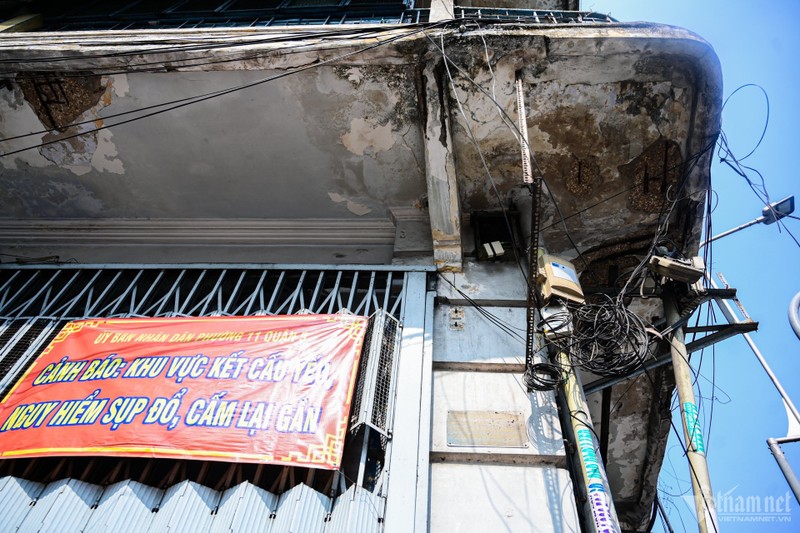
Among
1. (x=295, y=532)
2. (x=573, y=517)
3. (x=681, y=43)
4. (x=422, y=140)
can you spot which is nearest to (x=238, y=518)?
(x=295, y=532)

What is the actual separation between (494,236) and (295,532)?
10.5ft

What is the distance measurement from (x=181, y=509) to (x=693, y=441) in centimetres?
309

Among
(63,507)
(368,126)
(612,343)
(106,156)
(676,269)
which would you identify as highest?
(368,126)

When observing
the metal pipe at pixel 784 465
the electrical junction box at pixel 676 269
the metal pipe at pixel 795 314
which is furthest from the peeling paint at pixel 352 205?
the metal pipe at pixel 784 465

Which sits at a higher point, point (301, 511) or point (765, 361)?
point (765, 361)

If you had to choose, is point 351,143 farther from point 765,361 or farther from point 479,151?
point 765,361

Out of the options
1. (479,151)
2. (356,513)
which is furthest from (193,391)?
(479,151)

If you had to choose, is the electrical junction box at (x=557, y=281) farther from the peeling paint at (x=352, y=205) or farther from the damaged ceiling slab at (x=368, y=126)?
the peeling paint at (x=352, y=205)

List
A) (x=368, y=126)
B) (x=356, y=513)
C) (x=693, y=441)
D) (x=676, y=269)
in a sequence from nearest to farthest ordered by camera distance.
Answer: (x=356, y=513), (x=693, y=441), (x=676, y=269), (x=368, y=126)

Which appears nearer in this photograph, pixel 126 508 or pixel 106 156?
pixel 126 508

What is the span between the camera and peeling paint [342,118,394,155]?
16.0 feet

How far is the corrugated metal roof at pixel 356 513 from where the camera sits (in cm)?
286

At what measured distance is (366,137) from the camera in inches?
195

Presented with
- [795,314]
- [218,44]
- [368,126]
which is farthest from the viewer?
[368,126]
